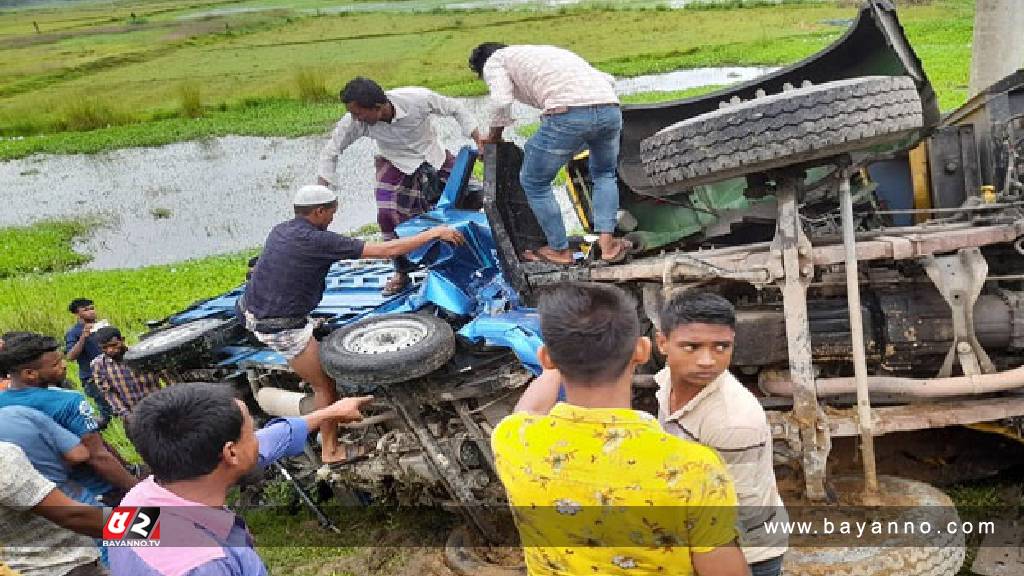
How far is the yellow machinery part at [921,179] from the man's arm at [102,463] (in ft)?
13.3

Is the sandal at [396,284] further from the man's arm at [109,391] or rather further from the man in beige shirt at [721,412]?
the man in beige shirt at [721,412]

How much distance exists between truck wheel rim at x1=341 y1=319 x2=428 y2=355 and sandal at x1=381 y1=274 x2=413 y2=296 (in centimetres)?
82

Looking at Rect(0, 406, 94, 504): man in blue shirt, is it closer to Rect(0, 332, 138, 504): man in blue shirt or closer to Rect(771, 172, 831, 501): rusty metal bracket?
Rect(0, 332, 138, 504): man in blue shirt

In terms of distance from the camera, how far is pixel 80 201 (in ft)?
62.3

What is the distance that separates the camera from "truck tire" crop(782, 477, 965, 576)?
3.13 metres

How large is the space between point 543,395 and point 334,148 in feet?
11.2

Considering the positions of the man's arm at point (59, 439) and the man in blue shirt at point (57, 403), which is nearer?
the man's arm at point (59, 439)

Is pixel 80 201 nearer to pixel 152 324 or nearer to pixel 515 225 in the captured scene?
pixel 152 324

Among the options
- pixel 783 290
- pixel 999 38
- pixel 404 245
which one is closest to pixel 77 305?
pixel 404 245

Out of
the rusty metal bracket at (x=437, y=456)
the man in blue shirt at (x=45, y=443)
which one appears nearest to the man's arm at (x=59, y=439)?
the man in blue shirt at (x=45, y=443)

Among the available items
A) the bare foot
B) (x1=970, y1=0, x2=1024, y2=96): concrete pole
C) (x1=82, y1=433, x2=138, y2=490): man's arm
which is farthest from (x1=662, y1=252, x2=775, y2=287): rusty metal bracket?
(x1=970, y1=0, x2=1024, y2=96): concrete pole

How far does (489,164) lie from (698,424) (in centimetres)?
240

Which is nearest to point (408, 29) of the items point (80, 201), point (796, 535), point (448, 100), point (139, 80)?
point (139, 80)

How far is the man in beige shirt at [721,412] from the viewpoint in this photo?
227 centimetres
